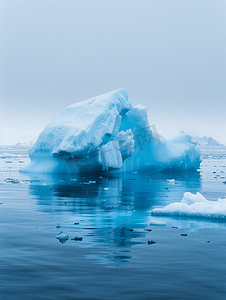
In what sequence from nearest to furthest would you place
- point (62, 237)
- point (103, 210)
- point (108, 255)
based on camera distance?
1. point (108, 255)
2. point (62, 237)
3. point (103, 210)

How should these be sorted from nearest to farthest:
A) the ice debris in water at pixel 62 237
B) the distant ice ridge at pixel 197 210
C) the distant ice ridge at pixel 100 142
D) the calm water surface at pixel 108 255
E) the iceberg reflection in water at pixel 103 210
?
the calm water surface at pixel 108 255 → the ice debris in water at pixel 62 237 → the iceberg reflection in water at pixel 103 210 → the distant ice ridge at pixel 197 210 → the distant ice ridge at pixel 100 142

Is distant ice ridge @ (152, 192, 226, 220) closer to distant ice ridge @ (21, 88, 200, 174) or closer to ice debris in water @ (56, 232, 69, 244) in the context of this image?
ice debris in water @ (56, 232, 69, 244)

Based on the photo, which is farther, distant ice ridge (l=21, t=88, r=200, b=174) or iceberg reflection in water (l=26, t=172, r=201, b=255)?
distant ice ridge (l=21, t=88, r=200, b=174)

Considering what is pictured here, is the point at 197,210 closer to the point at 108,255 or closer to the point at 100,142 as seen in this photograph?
the point at 108,255

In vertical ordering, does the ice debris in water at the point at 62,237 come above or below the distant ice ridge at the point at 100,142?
below

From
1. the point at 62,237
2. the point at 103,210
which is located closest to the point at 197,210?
the point at 103,210

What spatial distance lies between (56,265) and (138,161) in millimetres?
24203

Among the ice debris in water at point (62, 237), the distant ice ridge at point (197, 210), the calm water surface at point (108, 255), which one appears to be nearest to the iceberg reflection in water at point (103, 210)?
the calm water surface at point (108, 255)

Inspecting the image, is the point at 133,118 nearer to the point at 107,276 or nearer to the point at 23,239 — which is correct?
the point at 23,239

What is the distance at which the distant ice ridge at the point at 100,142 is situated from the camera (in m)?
22.6

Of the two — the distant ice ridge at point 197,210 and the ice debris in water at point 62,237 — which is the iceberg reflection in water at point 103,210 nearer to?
the ice debris in water at point 62,237

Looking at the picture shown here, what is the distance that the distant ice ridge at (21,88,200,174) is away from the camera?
22.6m

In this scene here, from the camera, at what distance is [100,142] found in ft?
75.6

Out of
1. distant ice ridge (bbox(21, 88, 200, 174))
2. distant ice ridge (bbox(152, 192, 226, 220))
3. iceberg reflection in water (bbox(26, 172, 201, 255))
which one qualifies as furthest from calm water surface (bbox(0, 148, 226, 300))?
distant ice ridge (bbox(21, 88, 200, 174))
